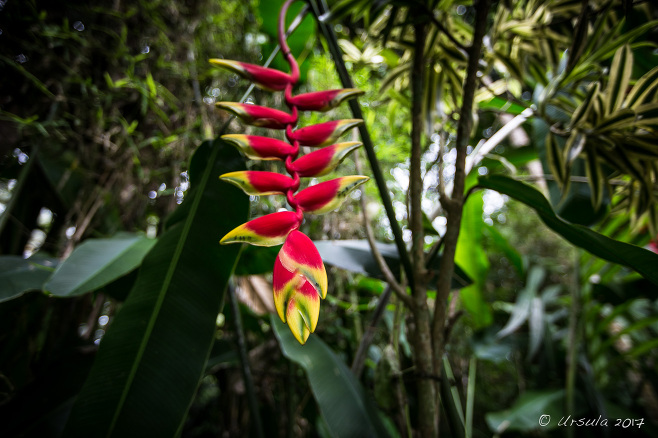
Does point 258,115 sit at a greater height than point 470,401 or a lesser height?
greater

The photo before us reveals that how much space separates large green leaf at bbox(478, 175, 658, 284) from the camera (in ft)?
1.16

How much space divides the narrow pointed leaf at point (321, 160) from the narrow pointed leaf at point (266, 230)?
53 mm

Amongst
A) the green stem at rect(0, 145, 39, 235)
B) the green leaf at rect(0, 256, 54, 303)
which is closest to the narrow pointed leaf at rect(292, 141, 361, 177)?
the green leaf at rect(0, 256, 54, 303)

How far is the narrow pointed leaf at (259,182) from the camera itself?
10.6 inches

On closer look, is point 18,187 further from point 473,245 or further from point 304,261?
point 473,245

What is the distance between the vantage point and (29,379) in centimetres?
69

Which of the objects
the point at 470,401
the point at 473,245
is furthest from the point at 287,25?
the point at 470,401

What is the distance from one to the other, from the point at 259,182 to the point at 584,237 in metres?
0.41

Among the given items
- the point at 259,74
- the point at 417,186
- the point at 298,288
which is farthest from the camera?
the point at 417,186

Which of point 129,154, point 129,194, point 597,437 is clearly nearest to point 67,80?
point 129,154

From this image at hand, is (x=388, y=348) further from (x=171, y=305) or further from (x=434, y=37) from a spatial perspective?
(x=434, y=37)

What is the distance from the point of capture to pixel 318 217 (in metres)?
0.97

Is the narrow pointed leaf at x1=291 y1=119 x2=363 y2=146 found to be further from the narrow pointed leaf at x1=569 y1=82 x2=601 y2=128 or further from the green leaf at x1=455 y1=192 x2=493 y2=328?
the green leaf at x1=455 y1=192 x2=493 y2=328

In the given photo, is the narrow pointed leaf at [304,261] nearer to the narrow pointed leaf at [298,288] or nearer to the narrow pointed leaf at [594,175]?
the narrow pointed leaf at [298,288]
